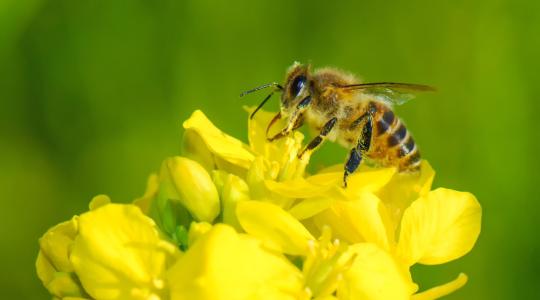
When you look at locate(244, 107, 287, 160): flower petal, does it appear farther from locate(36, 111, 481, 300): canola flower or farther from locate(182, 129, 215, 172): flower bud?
locate(182, 129, 215, 172): flower bud

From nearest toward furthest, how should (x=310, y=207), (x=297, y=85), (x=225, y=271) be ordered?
(x=225, y=271), (x=310, y=207), (x=297, y=85)

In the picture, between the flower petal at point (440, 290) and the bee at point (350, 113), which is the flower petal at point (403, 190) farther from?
the flower petal at point (440, 290)

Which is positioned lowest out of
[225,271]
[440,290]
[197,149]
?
[440,290]

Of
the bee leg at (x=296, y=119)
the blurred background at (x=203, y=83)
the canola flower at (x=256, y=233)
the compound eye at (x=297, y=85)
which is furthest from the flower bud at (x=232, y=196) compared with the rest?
the blurred background at (x=203, y=83)

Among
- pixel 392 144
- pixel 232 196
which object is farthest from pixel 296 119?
pixel 232 196

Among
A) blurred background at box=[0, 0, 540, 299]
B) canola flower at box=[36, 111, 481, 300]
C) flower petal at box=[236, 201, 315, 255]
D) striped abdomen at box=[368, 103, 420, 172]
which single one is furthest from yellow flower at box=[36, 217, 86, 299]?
blurred background at box=[0, 0, 540, 299]

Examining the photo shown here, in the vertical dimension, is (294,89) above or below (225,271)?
above

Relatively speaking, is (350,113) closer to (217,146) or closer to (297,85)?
(297,85)
